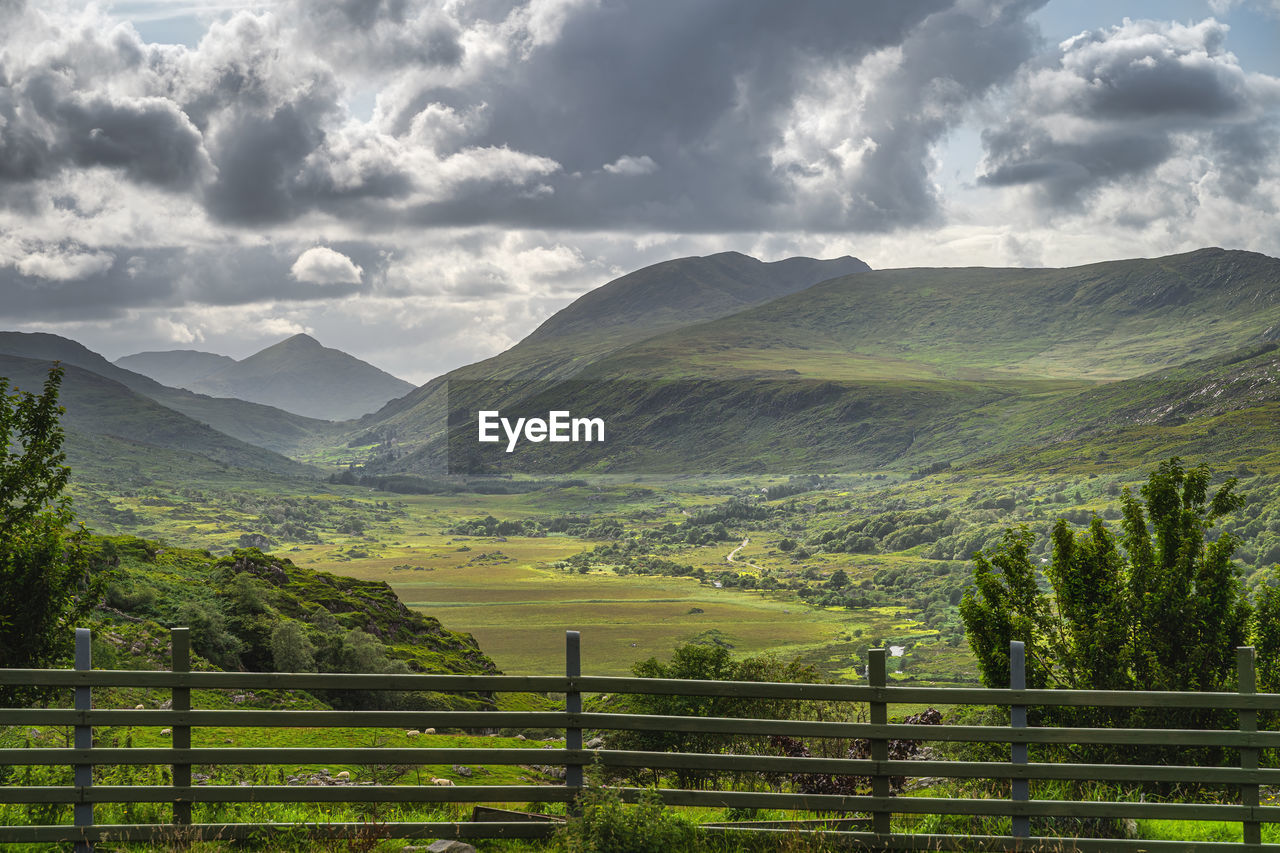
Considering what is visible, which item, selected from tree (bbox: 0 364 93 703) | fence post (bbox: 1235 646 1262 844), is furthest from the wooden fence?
tree (bbox: 0 364 93 703)

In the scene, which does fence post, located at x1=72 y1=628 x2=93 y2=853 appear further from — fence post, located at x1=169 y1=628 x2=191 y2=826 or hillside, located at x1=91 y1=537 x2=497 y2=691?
hillside, located at x1=91 y1=537 x2=497 y2=691

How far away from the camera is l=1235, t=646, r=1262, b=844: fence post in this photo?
30.7 feet

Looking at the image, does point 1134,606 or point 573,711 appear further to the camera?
point 1134,606

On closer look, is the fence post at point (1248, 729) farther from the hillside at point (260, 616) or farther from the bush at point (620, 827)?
the hillside at point (260, 616)

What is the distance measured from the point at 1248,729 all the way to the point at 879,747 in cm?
351

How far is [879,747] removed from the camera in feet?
31.3

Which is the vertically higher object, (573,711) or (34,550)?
(34,550)

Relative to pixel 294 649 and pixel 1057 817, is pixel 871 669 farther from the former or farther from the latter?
pixel 294 649

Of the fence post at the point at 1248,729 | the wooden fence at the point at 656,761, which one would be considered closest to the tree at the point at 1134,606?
the fence post at the point at 1248,729

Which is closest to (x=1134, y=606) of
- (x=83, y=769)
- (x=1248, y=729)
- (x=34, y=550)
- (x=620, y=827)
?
(x=1248, y=729)

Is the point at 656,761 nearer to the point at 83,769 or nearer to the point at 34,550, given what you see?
the point at 83,769

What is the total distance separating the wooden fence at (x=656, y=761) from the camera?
928 cm

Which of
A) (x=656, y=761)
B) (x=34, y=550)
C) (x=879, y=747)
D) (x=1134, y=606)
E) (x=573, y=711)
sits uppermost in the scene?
(x=34, y=550)

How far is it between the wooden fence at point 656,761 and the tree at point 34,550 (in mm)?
7176
